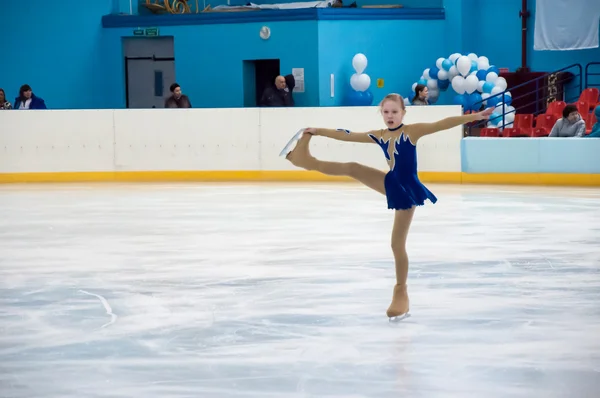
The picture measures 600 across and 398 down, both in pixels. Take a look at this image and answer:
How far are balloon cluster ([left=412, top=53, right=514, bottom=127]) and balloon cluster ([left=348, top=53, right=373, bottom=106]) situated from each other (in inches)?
34.2

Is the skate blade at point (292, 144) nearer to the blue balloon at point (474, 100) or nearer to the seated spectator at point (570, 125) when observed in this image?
the seated spectator at point (570, 125)

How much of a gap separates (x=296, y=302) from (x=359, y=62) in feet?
36.9

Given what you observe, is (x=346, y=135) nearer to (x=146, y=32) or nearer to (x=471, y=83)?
(x=471, y=83)

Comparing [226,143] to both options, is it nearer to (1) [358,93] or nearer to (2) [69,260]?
(1) [358,93]

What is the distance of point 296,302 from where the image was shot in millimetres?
5965

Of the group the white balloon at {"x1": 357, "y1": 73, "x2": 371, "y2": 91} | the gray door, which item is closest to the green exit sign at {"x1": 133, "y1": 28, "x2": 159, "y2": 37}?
the gray door

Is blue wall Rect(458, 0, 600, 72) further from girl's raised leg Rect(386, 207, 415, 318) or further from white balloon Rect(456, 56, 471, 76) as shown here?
girl's raised leg Rect(386, 207, 415, 318)

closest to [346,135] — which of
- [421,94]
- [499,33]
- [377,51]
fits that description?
[421,94]

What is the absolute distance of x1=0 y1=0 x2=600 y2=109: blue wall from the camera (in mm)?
17531

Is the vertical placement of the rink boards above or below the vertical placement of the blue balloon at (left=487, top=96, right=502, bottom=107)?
below

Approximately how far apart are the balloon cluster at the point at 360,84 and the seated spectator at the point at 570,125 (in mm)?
4485

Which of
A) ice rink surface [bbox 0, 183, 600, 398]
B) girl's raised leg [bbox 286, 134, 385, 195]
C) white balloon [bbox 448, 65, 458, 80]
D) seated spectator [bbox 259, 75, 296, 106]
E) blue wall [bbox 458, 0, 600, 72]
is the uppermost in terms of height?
blue wall [bbox 458, 0, 600, 72]

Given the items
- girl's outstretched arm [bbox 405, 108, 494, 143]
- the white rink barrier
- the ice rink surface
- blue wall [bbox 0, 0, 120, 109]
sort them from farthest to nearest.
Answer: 1. blue wall [bbox 0, 0, 120, 109]
2. the white rink barrier
3. girl's outstretched arm [bbox 405, 108, 494, 143]
4. the ice rink surface

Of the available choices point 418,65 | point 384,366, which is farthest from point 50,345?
point 418,65
